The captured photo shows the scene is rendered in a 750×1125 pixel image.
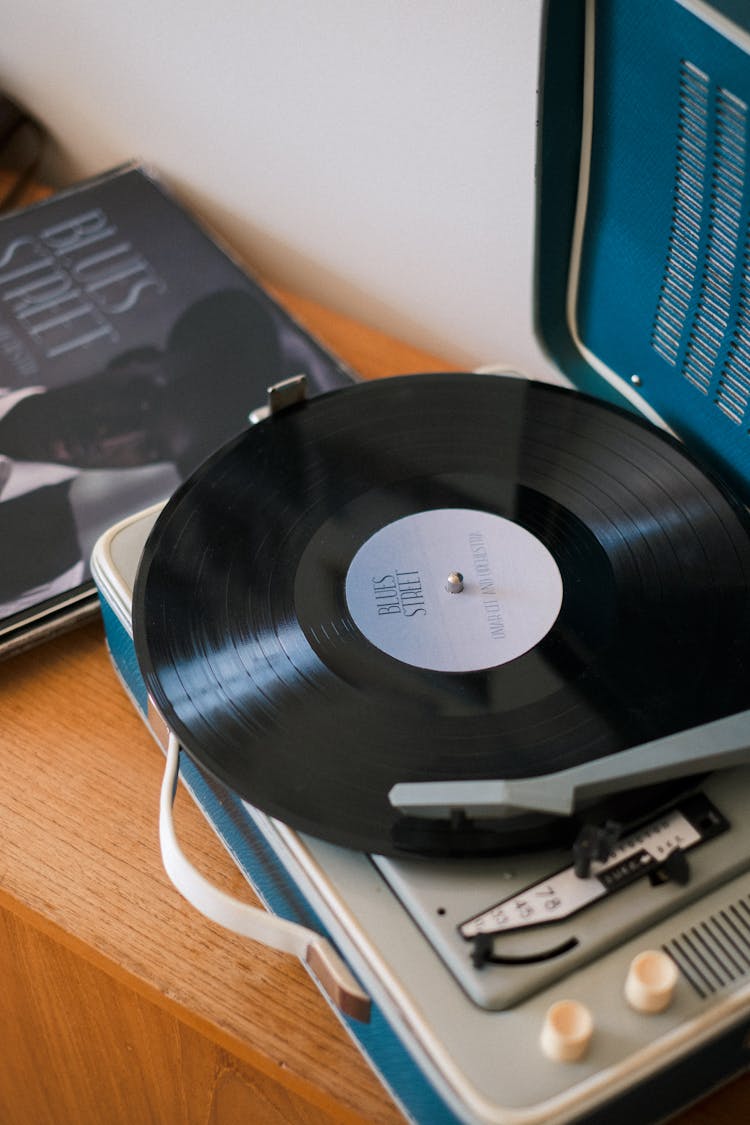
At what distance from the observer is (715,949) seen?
66 centimetres

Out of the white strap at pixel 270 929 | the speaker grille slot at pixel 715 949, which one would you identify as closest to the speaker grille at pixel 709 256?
the speaker grille slot at pixel 715 949

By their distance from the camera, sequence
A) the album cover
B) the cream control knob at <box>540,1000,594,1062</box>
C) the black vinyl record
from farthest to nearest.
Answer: the album cover
the black vinyl record
the cream control knob at <box>540,1000,594,1062</box>

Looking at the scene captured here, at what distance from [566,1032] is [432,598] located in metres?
0.30

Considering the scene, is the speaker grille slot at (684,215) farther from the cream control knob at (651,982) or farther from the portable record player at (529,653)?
the cream control knob at (651,982)

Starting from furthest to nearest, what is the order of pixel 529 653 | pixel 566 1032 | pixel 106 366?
pixel 106 366, pixel 529 653, pixel 566 1032

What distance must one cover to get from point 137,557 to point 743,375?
453 millimetres

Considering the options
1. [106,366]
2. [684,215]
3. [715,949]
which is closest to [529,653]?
[715,949]

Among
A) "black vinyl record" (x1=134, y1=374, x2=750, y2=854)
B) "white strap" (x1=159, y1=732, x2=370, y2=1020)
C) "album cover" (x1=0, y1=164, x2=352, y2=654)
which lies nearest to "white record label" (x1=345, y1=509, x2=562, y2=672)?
"black vinyl record" (x1=134, y1=374, x2=750, y2=854)

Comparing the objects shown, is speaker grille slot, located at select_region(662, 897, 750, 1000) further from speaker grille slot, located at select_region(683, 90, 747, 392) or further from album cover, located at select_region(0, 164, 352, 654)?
album cover, located at select_region(0, 164, 352, 654)

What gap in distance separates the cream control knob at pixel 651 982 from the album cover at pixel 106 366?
1.79ft

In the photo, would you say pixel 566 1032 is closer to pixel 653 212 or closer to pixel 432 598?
pixel 432 598

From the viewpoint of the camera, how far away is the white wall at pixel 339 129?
1041 mm

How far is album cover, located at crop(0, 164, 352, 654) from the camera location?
101 cm

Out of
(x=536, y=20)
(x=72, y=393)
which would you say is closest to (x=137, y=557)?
(x=72, y=393)
